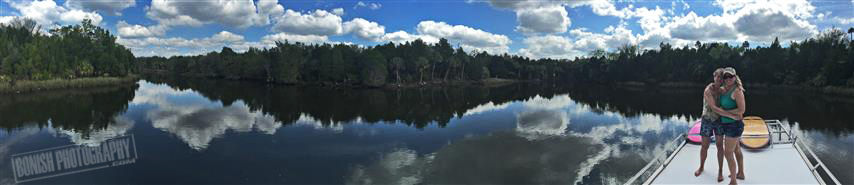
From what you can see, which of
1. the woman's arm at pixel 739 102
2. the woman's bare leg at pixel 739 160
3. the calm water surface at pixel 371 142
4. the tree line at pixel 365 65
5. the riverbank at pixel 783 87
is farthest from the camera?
the tree line at pixel 365 65

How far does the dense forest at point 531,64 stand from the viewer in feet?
239

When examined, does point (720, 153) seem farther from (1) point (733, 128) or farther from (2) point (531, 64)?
(2) point (531, 64)

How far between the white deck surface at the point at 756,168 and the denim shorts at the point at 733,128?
1.01m

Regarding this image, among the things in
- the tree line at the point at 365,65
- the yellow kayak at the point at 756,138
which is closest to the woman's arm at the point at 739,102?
the yellow kayak at the point at 756,138

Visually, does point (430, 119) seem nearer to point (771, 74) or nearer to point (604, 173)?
point (604, 173)

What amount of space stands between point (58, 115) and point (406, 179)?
108ft

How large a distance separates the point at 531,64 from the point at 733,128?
464ft

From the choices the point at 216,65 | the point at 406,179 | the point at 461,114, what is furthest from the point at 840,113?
the point at 216,65

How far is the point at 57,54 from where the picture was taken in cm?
6831

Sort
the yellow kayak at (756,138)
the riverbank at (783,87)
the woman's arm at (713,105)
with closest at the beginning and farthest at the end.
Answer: the woman's arm at (713,105)
the yellow kayak at (756,138)
the riverbank at (783,87)

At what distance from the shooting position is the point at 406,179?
581 inches

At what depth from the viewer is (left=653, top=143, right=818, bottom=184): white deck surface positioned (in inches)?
299

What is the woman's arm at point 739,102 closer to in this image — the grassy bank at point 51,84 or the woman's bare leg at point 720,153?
the woman's bare leg at point 720,153

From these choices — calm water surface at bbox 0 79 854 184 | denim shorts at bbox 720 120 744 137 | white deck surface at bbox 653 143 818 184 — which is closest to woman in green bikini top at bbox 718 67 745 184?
denim shorts at bbox 720 120 744 137
